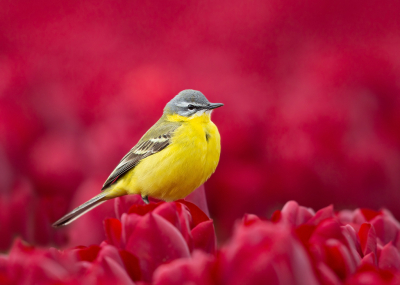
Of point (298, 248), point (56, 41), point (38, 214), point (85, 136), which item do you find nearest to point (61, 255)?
point (298, 248)

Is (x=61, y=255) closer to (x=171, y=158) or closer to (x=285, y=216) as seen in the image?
(x=285, y=216)

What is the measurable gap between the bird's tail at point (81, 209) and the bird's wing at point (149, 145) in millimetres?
32

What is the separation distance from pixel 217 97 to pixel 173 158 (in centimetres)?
12

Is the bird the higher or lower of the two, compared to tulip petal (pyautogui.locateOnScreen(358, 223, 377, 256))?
lower

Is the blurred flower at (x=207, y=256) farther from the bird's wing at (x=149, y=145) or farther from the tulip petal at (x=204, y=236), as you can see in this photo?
the bird's wing at (x=149, y=145)

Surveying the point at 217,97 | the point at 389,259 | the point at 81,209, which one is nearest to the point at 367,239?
the point at 389,259

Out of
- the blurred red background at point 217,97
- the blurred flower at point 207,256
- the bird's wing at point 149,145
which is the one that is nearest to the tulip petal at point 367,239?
the blurred flower at point 207,256

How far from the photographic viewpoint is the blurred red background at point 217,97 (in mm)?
368

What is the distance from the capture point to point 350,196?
39 cm

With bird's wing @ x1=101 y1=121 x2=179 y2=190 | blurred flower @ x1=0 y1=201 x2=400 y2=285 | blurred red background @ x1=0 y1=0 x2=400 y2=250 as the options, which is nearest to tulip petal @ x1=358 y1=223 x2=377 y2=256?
blurred flower @ x1=0 y1=201 x2=400 y2=285

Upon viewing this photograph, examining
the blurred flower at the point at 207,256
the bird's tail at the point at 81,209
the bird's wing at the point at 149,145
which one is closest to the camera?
the blurred flower at the point at 207,256

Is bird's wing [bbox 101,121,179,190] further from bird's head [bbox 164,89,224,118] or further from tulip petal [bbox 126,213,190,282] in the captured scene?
tulip petal [bbox 126,213,190,282]

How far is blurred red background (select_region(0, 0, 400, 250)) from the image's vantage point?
368mm

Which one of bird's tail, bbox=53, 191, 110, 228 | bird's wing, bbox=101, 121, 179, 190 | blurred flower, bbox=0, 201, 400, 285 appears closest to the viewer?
blurred flower, bbox=0, 201, 400, 285
